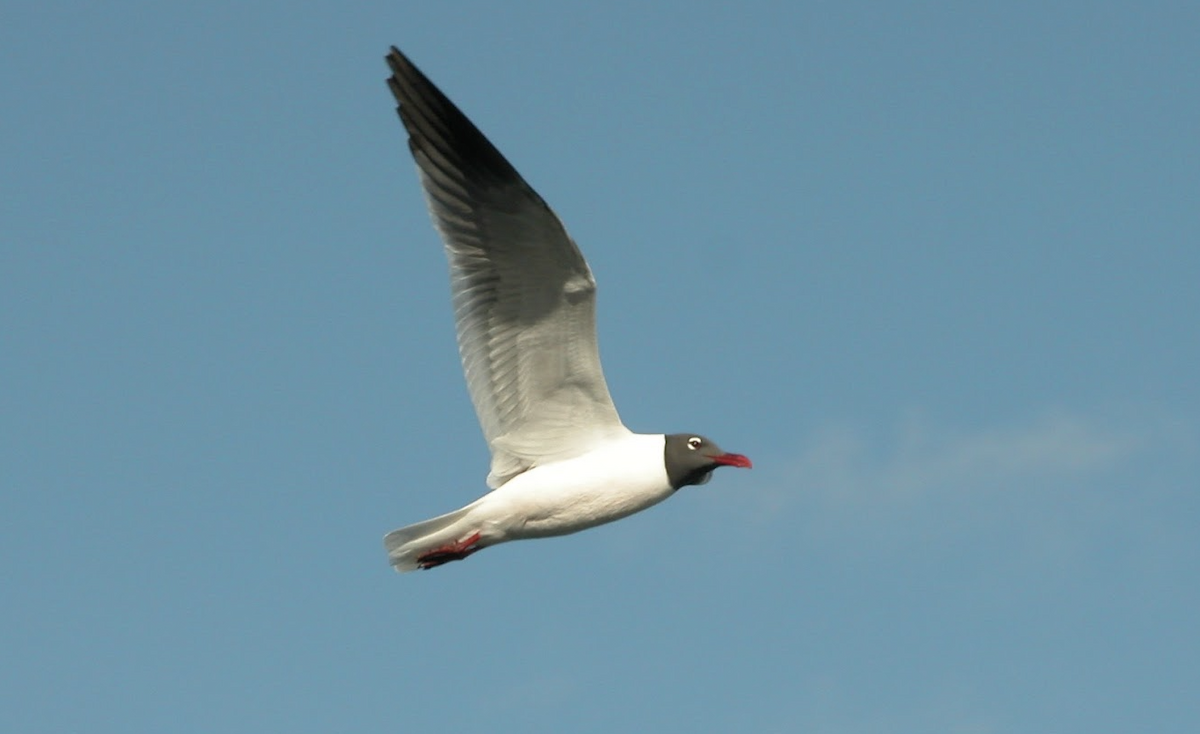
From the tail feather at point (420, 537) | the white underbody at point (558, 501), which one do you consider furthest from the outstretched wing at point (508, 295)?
the tail feather at point (420, 537)

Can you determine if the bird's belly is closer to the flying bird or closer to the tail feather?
the flying bird

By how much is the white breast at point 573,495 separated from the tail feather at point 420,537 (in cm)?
19

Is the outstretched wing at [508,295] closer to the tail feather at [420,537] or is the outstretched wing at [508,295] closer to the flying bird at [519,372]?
the flying bird at [519,372]

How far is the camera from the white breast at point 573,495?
21484mm

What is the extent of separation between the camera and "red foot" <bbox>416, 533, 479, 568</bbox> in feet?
Answer: 70.9

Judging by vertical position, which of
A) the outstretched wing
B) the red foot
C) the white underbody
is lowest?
the red foot

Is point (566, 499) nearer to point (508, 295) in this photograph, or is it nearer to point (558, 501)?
point (558, 501)

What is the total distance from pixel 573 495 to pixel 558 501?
131 mm

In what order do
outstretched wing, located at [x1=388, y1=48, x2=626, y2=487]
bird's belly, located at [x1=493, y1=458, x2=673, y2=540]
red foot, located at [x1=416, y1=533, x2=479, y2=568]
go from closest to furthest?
outstretched wing, located at [x1=388, y1=48, x2=626, y2=487]
bird's belly, located at [x1=493, y1=458, x2=673, y2=540]
red foot, located at [x1=416, y1=533, x2=479, y2=568]

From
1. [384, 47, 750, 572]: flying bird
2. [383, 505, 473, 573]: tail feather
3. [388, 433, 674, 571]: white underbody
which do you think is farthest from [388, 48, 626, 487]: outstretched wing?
[383, 505, 473, 573]: tail feather

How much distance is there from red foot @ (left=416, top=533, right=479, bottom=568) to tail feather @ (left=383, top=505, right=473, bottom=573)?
0.11 feet

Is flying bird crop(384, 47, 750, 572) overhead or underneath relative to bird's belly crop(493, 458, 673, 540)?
overhead

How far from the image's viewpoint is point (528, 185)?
21.0m

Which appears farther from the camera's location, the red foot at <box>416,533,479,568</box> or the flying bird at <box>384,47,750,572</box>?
the red foot at <box>416,533,479,568</box>
